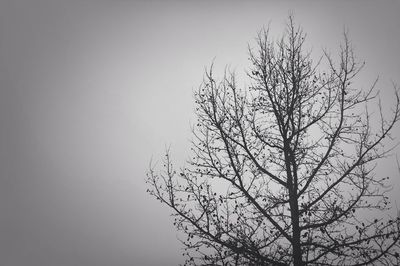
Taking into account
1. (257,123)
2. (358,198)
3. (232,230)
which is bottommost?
(232,230)

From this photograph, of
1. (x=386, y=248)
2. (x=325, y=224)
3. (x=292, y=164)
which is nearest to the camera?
(x=386, y=248)

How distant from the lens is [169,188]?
12.1 m

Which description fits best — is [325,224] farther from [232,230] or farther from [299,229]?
[232,230]

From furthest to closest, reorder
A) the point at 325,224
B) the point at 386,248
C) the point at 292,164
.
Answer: the point at 292,164 → the point at 325,224 → the point at 386,248

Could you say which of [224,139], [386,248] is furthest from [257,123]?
[386,248]

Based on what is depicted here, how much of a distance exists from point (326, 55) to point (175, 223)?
5.97m

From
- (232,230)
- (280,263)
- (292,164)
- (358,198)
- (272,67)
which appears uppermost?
(272,67)

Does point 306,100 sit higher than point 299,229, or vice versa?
point 306,100

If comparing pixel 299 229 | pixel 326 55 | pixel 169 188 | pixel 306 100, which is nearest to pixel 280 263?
pixel 299 229

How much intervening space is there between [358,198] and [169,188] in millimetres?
4776

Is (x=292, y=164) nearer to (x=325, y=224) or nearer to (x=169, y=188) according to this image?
(x=325, y=224)

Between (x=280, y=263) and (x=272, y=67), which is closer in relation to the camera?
(x=280, y=263)

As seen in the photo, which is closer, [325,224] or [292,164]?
[325,224]

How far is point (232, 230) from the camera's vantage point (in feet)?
38.6
